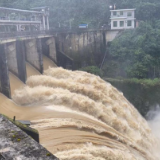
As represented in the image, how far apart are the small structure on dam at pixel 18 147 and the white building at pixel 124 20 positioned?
2082cm

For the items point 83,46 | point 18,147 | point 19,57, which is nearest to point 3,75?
point 19,57

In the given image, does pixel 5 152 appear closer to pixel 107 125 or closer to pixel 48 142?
pixel 48 142

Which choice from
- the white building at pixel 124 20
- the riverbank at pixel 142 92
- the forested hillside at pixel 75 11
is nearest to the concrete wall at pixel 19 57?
the riverbank at pixel 142 92

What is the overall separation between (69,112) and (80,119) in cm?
56

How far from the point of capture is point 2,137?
2309mm

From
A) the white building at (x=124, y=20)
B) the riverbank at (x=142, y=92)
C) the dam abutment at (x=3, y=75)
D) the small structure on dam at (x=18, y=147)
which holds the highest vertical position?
the white building at (x=124, y=20)

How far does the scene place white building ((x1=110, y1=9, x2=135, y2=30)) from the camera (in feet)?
72.0

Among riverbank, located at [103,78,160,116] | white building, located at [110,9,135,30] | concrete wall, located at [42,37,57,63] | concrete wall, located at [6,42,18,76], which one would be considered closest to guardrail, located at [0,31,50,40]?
concrete wall, located at [6,42,18,76]

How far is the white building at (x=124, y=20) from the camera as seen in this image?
21.9 metres

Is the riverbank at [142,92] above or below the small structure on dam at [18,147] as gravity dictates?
below

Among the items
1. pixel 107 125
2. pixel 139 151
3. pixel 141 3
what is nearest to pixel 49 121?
pixel 107 125

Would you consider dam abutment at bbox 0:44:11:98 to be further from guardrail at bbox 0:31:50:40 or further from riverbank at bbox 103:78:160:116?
riverbank at bbox 103:78:160:116

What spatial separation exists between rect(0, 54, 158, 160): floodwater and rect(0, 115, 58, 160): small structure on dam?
3025mm

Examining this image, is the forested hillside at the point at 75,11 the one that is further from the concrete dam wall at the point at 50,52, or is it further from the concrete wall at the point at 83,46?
the concrete dam wall at the point at 50,52
